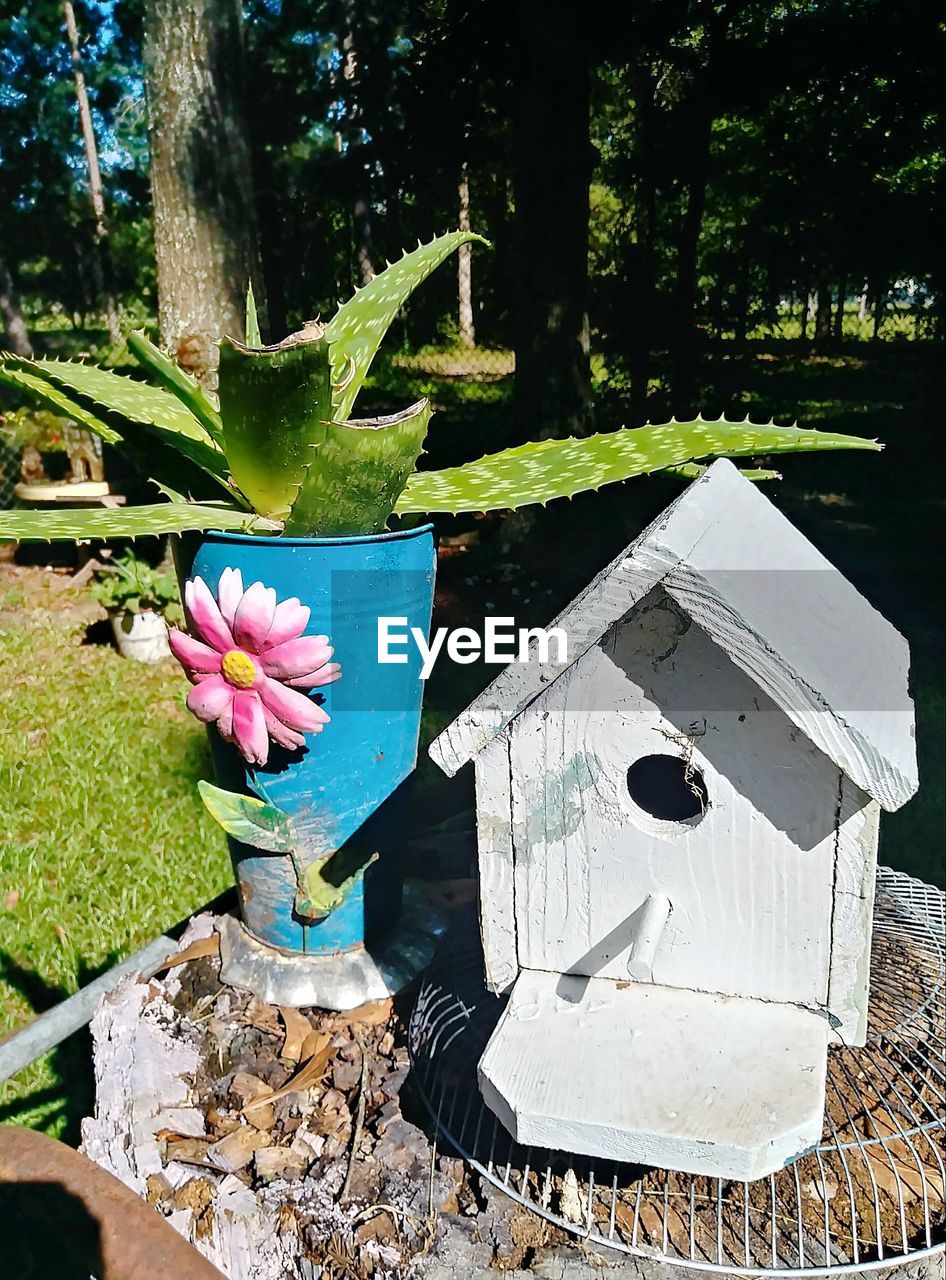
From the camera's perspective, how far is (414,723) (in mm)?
1378

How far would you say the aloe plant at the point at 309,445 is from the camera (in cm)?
109

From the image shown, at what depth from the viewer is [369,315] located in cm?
141

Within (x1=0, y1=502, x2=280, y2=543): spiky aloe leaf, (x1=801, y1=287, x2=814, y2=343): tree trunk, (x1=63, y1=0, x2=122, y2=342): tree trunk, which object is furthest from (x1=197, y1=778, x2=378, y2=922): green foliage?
(x1=63, y1=0, x2=122, y2=342): tree trunk

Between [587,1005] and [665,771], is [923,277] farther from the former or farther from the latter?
[587,1005]

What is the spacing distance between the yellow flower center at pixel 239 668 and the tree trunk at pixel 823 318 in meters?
4.82

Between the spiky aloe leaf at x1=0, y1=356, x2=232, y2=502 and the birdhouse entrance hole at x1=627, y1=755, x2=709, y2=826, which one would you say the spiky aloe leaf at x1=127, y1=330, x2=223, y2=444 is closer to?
the spiky aloe leaf at x1=0, y1=356, x2=232, y2=502

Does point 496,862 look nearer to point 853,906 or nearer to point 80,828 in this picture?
point 853,906

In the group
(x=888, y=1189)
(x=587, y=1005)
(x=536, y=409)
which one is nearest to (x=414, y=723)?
(x=587, y=1005)

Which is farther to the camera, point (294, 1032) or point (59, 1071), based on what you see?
point (59, 1071)

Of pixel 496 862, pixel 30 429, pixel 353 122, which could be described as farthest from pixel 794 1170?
pixel 353 122

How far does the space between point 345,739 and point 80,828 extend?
1552 millimetres

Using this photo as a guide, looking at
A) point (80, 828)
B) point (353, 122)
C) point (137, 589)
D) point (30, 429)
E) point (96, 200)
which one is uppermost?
point (96, 200)

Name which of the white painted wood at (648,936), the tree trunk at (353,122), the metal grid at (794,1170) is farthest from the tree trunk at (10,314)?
the white painted wood at (648,936)

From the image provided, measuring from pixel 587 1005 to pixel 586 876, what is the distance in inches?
5.3
